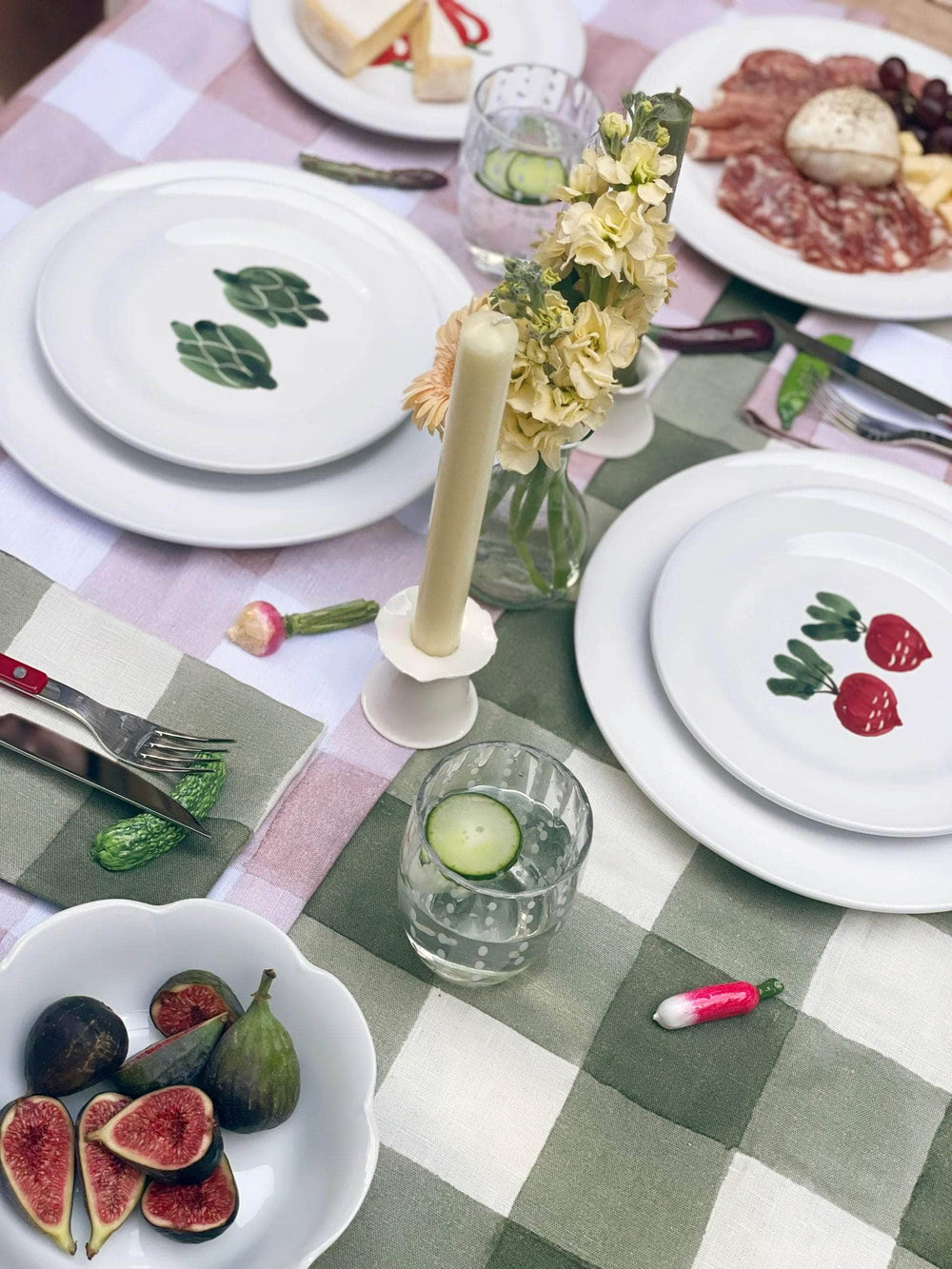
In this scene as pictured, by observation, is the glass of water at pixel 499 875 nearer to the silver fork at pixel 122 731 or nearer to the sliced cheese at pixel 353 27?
the silver fork at pixel 122 731

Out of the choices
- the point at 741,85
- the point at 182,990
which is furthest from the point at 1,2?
the point at 182,990

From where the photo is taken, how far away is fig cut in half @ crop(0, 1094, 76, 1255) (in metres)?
0.78

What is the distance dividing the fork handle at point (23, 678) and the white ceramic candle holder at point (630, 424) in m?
0.65

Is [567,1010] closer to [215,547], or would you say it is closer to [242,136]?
[215,547]

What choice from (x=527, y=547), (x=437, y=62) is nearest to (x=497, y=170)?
(x=437, y=62)

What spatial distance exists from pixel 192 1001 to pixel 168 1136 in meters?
0.11

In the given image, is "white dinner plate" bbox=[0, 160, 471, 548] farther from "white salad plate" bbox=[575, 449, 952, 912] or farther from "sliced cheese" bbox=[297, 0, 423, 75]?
"sliced cheese" bbox=[297, 0, 423, 75]

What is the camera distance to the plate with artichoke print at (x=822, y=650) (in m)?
1.09

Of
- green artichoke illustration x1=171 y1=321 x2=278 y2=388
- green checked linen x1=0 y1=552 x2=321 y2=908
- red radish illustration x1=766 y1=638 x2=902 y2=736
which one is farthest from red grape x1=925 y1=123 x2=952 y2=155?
green checked linen x1=0 y1=552 x2=321 y2=908

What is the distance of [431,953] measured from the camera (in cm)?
99

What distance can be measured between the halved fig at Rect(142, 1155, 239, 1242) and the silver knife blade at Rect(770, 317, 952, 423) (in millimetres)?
1131

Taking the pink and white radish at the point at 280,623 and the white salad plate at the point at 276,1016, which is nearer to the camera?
the white salad plate at the point at 276,1016

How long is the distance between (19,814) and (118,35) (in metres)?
1.17

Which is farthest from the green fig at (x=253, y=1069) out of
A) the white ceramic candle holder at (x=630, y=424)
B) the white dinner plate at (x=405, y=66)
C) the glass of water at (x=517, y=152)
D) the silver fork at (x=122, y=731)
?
the white dinner plate at (x=405, y=66)
